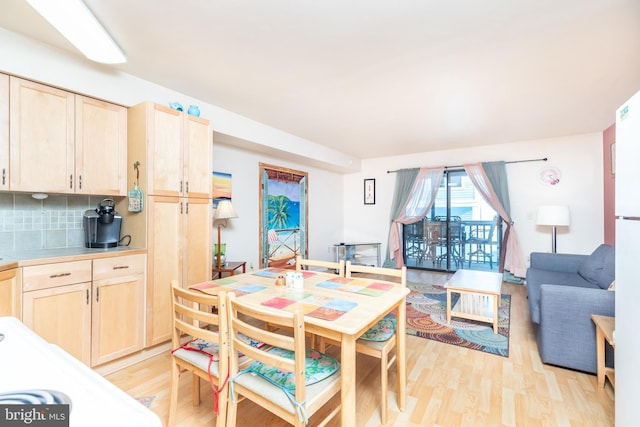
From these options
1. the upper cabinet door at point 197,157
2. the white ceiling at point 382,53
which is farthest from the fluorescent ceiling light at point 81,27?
the upper cabinet door at point 197,157

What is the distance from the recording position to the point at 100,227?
2.31 m

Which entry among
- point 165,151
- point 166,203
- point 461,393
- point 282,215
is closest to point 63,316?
point 166,203

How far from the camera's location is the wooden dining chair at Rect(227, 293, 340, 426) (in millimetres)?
1145

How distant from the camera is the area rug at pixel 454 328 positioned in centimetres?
261

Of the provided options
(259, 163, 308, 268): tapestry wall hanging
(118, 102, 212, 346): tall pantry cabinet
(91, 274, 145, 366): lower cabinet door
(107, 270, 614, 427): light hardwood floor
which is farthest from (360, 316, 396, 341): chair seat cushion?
(259, 163, 308, 268): tapestry wall hanging

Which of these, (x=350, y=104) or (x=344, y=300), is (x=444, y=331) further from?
(x=350, y=104)

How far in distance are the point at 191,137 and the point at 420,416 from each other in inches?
111

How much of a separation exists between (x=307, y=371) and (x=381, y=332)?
63cm

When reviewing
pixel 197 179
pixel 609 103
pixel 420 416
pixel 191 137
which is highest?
pixel 609 103

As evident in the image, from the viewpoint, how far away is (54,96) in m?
2.07

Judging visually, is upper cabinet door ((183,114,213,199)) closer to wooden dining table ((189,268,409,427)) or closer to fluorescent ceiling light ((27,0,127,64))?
fluorescent ceiling light ((27,0,127,64))

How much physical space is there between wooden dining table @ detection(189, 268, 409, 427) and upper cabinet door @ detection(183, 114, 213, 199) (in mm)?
1053

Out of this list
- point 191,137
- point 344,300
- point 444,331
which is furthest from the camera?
point 444,331

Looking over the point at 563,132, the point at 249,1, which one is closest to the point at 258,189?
the point at 249,1
